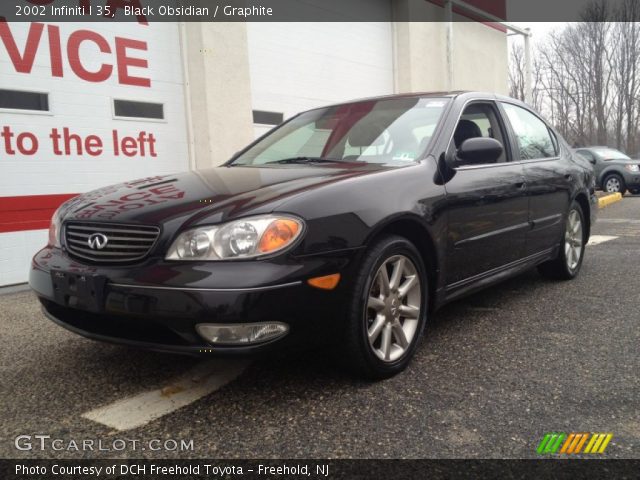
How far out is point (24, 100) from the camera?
5.98 meters

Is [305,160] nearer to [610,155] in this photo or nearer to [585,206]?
[585,206]

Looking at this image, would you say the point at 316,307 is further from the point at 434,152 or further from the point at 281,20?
the point at 281,20

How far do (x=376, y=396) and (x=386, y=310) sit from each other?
0.42 m

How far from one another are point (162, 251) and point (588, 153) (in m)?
15.8

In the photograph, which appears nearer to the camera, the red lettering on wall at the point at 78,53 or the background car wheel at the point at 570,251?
the background car wheel at the point at 570,251

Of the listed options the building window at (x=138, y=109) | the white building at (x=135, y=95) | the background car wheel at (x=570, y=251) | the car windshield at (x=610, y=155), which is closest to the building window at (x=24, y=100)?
the white building at (x=135, y=95)

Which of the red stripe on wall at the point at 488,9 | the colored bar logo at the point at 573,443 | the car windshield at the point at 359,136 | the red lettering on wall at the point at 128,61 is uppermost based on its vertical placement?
the red stripe on wall at the point at 488,9

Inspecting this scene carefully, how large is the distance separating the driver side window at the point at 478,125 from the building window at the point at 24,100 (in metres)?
4.66

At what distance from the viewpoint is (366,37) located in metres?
11.5

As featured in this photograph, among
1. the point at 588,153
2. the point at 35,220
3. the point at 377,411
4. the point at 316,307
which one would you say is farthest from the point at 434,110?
the point at 588,153

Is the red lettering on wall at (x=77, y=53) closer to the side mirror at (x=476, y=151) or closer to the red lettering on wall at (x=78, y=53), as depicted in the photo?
the red lettering on wall at (x=78, y=53)

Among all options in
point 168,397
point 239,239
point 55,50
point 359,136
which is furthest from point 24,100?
point 239,239

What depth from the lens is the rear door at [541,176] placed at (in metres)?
4.08

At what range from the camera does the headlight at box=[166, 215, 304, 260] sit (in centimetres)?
233
